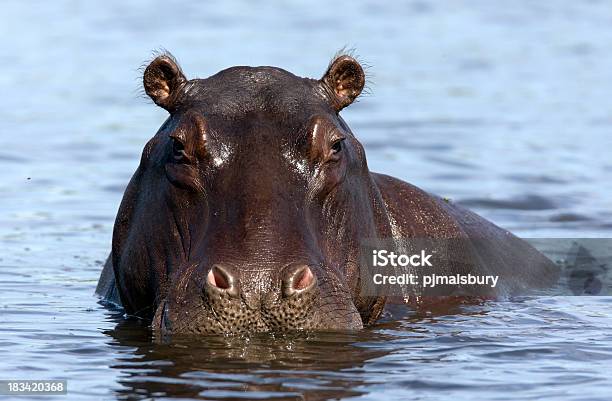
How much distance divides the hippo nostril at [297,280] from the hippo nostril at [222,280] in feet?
0.97

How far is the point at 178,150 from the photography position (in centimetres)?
936

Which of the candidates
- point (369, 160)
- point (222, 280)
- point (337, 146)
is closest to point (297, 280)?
point (222, 280)

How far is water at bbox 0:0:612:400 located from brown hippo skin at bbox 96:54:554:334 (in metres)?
0.28

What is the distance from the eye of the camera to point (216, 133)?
926cm

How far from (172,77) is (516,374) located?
3160mm

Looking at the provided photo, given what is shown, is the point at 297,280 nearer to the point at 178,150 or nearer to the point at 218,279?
the point at 218,279

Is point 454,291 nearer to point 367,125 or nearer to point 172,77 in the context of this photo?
point 172,77

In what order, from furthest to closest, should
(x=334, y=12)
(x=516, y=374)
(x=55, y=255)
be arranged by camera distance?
(x=334, y=12) < (x=55, y=255) < (x=516, y=374)

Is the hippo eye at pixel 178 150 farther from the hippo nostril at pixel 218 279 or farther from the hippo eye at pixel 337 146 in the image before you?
the hippo nostril at pixel 218 279

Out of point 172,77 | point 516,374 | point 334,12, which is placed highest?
point 334,12

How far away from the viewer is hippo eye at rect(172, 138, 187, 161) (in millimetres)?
9302

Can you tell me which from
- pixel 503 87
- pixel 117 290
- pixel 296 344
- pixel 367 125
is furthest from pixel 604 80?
pixel 296 344

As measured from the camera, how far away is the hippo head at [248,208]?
8492 millimetres

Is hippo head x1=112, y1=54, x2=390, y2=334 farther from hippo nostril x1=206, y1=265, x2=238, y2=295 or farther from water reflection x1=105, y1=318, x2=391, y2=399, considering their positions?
water reflection x1=105, y1=318, x2=391, y2=399
